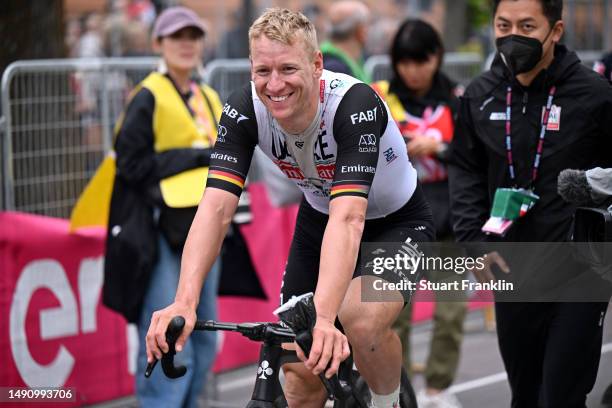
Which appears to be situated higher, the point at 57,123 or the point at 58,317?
the point at 57,123

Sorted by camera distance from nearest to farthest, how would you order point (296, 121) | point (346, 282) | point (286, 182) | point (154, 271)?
point (346, 282), point (296, 121), point (154, 271), point (286, 182)

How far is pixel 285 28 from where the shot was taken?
392cm

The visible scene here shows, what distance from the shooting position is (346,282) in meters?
3.85

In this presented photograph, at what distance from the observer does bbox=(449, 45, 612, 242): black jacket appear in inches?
195

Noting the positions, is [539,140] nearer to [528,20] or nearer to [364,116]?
[528,20]

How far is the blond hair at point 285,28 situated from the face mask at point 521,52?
1.31 metres

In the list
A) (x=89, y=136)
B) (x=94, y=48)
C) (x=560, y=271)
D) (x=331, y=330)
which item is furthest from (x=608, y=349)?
(x=94, y=48)

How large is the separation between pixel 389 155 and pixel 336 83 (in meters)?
0.42

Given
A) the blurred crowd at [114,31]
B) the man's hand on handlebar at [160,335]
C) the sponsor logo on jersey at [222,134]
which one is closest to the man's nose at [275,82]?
the sponsor logo on jersey at [222,134]

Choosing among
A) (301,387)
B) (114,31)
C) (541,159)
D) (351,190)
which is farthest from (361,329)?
(114,31)

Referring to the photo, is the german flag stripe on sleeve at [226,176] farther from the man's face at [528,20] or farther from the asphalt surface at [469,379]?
the asphalt surface at [469,379]

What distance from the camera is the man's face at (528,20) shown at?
16.5ft

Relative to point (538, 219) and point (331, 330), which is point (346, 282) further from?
point (538, 219)

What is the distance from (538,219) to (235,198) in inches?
61.4
